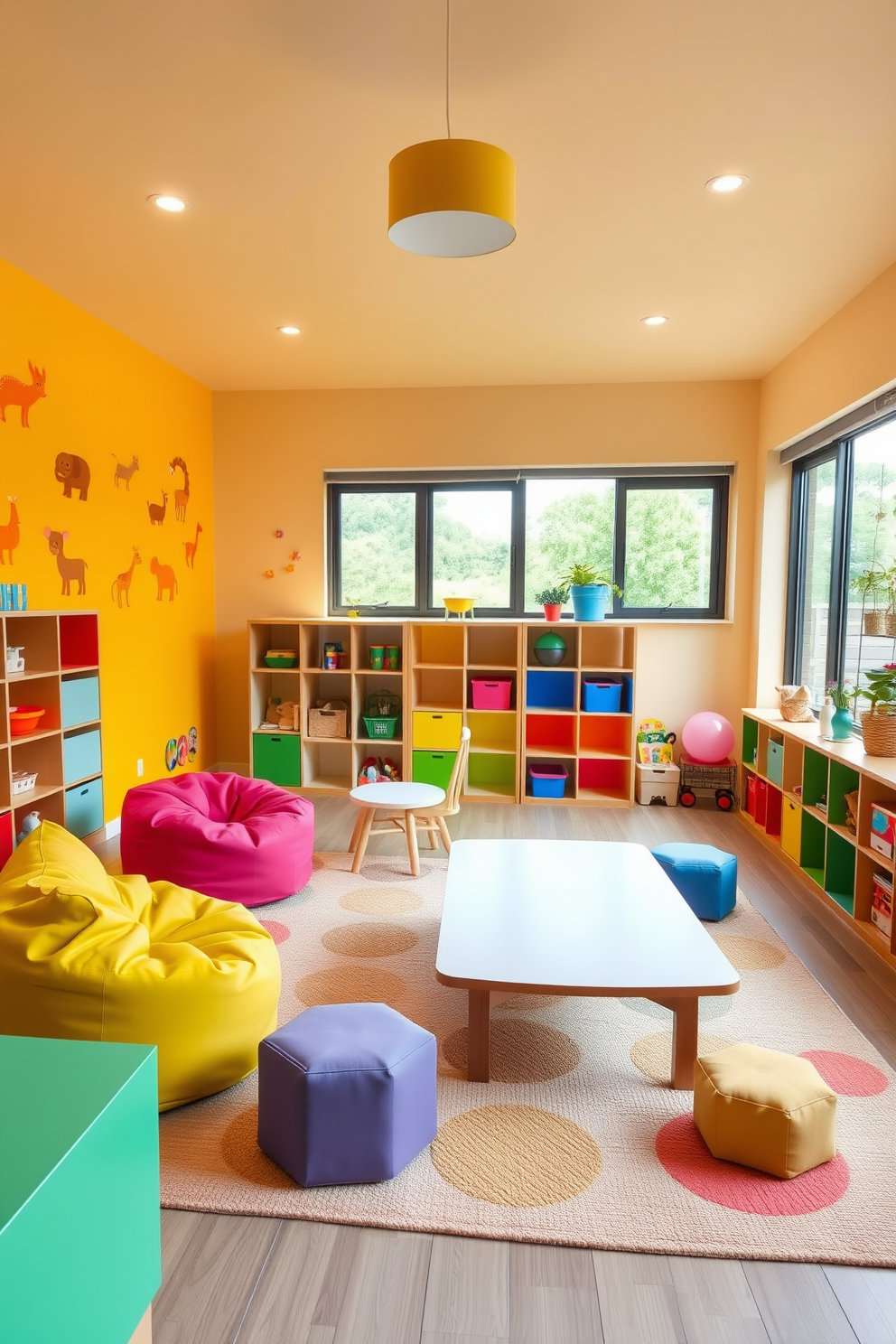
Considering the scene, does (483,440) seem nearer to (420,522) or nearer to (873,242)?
(420,522)

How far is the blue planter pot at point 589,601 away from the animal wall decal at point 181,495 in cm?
265

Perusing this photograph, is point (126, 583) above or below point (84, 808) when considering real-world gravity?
above

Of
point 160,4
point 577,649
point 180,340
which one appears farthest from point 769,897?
point 180,340

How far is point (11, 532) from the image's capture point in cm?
379

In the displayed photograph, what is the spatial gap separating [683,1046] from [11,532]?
342 centimetres

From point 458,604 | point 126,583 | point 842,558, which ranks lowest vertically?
point 458,604

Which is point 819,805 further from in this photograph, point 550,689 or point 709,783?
point 550,689

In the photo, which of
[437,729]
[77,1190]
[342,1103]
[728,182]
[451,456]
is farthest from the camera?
[451,456]

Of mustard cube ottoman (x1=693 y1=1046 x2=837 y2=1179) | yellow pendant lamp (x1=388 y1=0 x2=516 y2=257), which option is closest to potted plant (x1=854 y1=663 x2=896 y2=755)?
mustard cube ottoman (x1=693 y1=1046 x2=837 y2=1179)

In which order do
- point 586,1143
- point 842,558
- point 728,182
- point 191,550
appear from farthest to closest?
point 191,550 → point 842,558 → point 728,182 → point 586,1143

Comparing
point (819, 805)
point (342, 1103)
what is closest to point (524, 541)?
point (819, 805)

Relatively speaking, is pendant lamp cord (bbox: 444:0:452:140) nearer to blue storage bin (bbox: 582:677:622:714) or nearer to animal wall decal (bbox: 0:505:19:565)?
animal wall decal (bbox: 0:505:19:565)

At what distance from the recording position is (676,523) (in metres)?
5.92

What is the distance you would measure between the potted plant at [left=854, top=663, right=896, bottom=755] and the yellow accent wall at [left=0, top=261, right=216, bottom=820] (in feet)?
12.4
